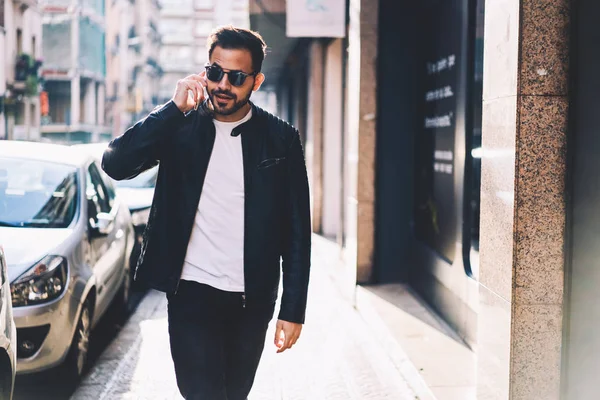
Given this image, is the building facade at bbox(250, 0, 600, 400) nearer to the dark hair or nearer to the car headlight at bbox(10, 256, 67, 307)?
the dark hair

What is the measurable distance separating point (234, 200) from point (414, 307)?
4928 millimetres

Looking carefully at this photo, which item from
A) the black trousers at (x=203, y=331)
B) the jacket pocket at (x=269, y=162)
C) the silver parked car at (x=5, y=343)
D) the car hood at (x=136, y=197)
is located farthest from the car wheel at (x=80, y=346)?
the car hood at (x=136, y=197)

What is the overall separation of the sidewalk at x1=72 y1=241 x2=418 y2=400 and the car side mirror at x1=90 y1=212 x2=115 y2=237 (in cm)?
97

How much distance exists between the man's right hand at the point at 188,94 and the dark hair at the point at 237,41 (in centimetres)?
15

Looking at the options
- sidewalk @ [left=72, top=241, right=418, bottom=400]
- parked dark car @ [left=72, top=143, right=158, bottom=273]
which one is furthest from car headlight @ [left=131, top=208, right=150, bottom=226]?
sidewalk @ [left=72, top=241, right=418, bottom=400]

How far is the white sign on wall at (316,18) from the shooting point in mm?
11094

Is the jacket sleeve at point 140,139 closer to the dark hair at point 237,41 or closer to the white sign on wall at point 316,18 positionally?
the dark hair at point 237,41

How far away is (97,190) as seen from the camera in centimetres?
700

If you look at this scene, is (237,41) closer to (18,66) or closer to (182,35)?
(18,66)

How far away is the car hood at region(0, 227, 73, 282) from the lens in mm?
5078

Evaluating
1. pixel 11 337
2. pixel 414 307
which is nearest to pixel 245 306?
pixel 11 337

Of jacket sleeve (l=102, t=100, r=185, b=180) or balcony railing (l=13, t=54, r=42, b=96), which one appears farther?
balcony railing (l=13, t=54, r=42, b=96)

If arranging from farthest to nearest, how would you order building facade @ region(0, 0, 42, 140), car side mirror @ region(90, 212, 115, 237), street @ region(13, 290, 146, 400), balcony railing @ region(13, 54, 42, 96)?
balcony railing @ region(13, 54, 42, 96)
building facade @ region(0, 0, 42, 140)
car side mirror @ region(90, 212, 115, 237)
street @ region(13, 290, 146, 400)

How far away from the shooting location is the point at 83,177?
21.4 feet
